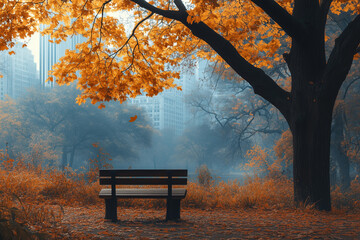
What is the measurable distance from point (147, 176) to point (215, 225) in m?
1.38

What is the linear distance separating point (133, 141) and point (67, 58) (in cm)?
4283

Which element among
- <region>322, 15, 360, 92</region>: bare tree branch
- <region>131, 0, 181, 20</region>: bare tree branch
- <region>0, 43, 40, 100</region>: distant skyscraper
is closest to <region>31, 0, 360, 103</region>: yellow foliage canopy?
<region>131, 0, 181, 20</region>: bare tree branch

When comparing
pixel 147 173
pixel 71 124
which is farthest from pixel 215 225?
pixel 71 124

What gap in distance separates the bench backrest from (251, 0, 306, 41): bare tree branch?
10.2 ft

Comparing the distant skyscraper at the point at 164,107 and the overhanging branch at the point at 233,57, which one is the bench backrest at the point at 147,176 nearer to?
the overhanging branch at the point at 233,57

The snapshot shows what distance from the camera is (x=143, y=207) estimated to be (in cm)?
796

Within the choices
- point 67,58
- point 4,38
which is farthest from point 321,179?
point 4,38

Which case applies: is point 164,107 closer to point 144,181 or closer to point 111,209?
point 111,209

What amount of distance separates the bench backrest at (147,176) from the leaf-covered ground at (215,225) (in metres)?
0.66

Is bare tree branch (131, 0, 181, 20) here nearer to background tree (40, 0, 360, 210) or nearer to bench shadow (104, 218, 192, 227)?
background tree (40, 0, 360, 210)

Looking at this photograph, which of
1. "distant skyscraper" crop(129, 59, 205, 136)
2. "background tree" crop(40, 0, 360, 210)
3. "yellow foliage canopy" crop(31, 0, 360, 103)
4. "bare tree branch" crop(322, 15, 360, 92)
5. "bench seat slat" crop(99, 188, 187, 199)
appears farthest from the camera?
"distant skyscraper" crop(129, 59, 205, 136)

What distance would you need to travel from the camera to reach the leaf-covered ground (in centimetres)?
493

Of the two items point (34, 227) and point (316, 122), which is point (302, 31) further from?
point (34, 227)

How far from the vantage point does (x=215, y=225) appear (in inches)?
226
